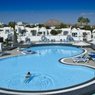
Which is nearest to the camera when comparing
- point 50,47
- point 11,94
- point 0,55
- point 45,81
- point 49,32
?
point 11,94

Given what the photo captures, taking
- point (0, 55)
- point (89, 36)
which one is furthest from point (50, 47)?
point (0, 55)

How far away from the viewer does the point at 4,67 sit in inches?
648

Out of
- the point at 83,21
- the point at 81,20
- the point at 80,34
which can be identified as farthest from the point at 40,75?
the point at 81,20

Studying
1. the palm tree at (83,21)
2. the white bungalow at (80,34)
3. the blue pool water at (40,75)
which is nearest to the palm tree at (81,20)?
the palm tree at (83,21)

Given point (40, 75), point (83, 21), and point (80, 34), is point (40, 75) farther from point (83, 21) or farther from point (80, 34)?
point (83, 21)

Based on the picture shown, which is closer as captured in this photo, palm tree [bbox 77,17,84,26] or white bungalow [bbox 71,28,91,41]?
white bungalow [bbox 71,28,91,41]

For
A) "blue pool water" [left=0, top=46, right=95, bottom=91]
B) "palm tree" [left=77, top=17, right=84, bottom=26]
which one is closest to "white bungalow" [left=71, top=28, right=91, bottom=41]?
"blue pool water" [left=0, top=46, right=95, bottom=91]

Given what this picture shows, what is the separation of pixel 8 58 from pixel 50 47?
982 centimetres

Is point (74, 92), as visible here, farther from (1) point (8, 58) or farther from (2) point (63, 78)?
(1) point (8, 58)

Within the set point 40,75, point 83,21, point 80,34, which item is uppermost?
point 83,21

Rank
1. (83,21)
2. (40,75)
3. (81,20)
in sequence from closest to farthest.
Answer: (40,75) < (83,21) < (81,20)

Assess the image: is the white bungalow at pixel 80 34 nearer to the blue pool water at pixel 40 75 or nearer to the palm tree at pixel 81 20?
the blue pool water at pixel 40 75

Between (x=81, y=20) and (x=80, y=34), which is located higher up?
(x=81, y=20)

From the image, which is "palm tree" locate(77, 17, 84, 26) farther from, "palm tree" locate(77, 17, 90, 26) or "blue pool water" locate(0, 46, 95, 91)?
"blue pool water" locate(0, 46, 95, 91)
